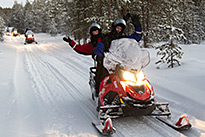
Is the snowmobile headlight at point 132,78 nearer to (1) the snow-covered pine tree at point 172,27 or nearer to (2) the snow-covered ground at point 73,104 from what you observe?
(2) the snow-covered ground at point 73,104

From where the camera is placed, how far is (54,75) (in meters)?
9.38

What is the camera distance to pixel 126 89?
4.13 metres

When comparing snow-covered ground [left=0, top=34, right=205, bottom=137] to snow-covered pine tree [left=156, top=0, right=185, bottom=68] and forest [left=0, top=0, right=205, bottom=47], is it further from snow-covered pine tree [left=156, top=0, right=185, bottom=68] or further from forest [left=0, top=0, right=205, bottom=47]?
forest [left=0, top=0, right=205, bottom=47]

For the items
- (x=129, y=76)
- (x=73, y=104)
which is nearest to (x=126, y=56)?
(x=129, y=76)

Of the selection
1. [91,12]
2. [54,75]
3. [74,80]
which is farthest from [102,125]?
[91,12]

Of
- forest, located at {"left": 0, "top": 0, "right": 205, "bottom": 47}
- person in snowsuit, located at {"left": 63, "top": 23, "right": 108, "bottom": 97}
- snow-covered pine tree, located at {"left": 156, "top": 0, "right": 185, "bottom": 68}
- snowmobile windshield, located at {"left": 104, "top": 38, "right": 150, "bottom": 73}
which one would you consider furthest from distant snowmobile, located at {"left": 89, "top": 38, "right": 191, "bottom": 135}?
forest, located at {"left": 0, "top": 0, "right": 205, "bottom": 47}

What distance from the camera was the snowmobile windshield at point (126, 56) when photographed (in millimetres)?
4375

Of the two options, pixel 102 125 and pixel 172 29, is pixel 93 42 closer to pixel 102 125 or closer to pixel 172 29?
pixel 102 125

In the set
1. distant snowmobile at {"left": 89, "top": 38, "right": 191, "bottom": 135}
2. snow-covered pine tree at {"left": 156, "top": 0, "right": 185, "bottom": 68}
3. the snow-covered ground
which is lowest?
the snow-covered ground

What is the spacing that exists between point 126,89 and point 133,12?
1831cm

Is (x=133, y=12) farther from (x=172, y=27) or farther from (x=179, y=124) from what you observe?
(x=179, y=124)

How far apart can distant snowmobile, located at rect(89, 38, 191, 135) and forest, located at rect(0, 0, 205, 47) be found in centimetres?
478

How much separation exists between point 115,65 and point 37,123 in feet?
6.99

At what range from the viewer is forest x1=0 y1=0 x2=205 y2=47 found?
892cm
